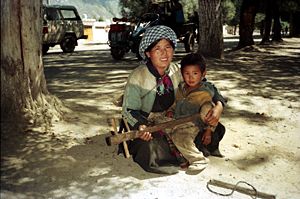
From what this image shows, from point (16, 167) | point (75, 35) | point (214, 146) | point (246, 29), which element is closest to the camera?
point (16, 167)

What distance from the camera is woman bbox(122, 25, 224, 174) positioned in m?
3.45

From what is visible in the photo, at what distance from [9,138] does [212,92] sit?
7.81ft

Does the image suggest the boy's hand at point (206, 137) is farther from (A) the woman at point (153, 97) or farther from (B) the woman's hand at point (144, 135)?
(B) the woman's hand at point (144, 135)

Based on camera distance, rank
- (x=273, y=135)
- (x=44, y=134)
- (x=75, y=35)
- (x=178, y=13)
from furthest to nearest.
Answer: (x=75, y=35) → (x=178, y=13) → (x=273, y=135) → (x=44, y=134)

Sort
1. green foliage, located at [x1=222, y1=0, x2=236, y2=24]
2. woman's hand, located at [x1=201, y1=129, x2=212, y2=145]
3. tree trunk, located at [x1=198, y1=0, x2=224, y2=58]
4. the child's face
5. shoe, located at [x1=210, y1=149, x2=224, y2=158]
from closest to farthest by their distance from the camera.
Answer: the child's face < woman's hand, located at [x1=201, y1=129, x2=212, y2=145] < shoe, located at [x1=210, y1=149, x2=224, y2=158] < tree trunk, located at [x1=198, y1=0, x2=224, y2=58] < green foliage, located at [x1=222, y1=0, x2=236, y2=24]

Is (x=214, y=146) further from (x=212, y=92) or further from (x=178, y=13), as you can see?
(x=178, y=13)

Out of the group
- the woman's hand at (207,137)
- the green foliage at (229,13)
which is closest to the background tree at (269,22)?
the woman's hand at (207,137)

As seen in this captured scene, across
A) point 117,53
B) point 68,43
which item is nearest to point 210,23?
point 117,53

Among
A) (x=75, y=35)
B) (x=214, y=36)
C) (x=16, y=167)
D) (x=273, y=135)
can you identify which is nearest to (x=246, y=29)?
(x=214, y=36)

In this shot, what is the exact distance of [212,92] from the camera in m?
3.61

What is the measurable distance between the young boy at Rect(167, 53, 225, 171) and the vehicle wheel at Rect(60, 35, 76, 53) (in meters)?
14.0

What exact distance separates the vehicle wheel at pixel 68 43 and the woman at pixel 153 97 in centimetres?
1389

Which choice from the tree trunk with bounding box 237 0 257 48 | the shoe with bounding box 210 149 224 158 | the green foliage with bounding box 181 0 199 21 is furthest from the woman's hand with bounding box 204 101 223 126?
the green foliage with bounding box 181 0 199 21

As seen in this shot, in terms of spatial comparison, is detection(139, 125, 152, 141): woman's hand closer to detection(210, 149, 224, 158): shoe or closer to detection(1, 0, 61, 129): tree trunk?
detection(210, 149, 224, 158): shoe
